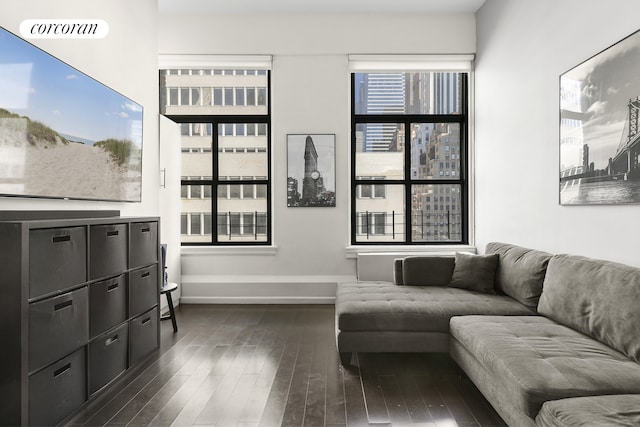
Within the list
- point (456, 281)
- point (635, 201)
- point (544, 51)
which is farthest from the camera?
point (456, 281)

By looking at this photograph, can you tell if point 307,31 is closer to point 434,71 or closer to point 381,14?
point 381,14

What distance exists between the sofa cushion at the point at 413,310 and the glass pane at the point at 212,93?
303 centimetres

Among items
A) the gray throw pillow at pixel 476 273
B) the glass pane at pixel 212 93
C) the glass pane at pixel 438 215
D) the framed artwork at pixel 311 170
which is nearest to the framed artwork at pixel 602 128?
the gray throw pillow at pixel 476 273

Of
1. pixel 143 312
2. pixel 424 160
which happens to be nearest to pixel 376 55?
pixel 424 160

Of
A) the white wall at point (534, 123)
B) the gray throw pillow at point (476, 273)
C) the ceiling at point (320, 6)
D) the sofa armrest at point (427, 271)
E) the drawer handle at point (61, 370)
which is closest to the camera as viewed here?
the drawer handle at point (61, 370)

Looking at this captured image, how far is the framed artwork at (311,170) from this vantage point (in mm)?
5117

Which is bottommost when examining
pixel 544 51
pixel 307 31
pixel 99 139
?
pixel 99 139

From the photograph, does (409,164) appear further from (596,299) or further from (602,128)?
(596,299)

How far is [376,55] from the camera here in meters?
5.11

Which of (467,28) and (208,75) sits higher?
(467,28)

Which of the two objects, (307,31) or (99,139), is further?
(307,31)

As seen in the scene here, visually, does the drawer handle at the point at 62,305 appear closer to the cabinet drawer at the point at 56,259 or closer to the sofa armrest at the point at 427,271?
the cabinet drawer at the point at 56,259

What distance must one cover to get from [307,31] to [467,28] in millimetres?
1922

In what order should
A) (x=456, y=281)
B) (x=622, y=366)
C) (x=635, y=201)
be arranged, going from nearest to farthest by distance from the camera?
(x=622, y=366) → (x=635, y=201) → (x=456, y=281)
